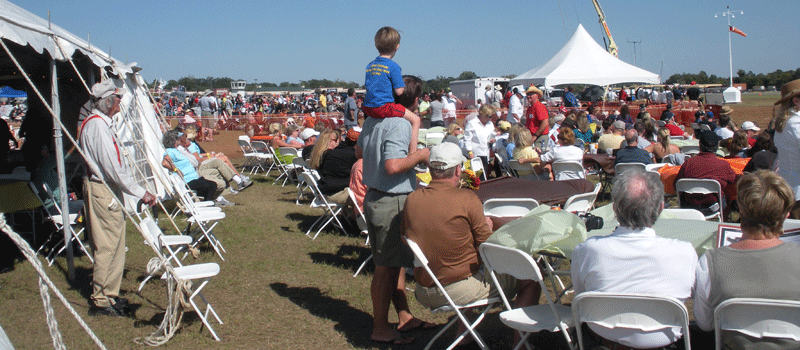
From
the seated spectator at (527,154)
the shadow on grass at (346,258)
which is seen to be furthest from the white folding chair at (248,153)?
the shadow on grass at (346,258)

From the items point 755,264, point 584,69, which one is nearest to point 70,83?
point 755,264

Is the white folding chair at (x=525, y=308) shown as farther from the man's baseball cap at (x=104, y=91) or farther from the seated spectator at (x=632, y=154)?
the seated spectator at (x=632, y=154)

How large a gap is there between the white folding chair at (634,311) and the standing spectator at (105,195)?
3.19 meters

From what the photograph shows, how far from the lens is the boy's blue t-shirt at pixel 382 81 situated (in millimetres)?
3717

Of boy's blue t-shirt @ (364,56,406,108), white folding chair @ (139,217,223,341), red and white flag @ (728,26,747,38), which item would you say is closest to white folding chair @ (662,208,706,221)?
boy's blue t-shirt @ (364,56,406,108)

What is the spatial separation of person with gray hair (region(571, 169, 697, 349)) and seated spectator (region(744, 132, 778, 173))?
11.0 feet

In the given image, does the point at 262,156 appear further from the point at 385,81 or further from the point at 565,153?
the point at 385,81

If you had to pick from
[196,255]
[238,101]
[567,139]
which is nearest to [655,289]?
[196,255]

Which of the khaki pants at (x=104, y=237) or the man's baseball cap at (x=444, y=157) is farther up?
the man's baseball cap at (x=444, y=157)

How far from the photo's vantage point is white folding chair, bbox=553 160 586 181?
7.32 metres

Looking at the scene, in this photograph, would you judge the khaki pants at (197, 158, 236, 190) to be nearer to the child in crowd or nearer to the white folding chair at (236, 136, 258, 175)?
the white folding chair at (236, 136, 258, 175)

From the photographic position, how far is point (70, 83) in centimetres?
810

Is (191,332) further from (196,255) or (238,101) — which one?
(238,101)

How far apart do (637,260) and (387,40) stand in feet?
6.51
